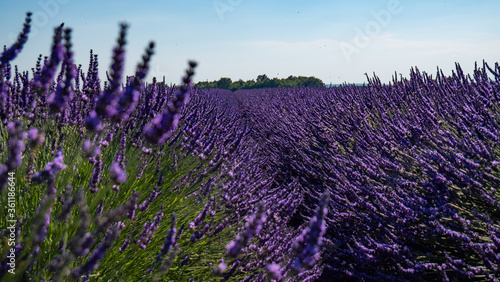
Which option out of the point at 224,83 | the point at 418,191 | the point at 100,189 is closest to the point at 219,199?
the point at 100,189

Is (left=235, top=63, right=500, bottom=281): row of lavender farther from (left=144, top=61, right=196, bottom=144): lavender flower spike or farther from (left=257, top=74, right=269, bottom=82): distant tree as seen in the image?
(left=257, top=74, right=269, bottom=82): distant tree

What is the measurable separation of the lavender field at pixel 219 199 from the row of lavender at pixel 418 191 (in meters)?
0.01

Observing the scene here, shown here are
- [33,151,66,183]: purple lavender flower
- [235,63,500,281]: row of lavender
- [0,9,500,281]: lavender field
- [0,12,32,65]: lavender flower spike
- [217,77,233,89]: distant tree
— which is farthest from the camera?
[217,77,233,89]: distant tree

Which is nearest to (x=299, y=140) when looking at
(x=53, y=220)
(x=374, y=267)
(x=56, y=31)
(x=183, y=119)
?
(x=183, y=119)

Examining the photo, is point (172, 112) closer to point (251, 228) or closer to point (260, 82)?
point (251, 228)

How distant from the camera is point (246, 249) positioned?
2090 millimetres

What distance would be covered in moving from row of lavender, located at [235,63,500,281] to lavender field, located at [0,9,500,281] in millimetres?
13

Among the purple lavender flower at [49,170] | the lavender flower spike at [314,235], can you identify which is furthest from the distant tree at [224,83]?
the lavender flower spike at [314,235]

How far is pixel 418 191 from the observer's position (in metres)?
2.29

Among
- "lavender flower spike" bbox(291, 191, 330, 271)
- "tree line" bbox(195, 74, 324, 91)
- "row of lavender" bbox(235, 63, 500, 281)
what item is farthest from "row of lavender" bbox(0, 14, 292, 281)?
"tree line" bbox(195, 74, 324, 91)

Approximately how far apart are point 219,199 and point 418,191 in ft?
4.05

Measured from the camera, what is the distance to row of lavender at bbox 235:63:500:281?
6.08 ft

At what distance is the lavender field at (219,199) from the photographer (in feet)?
3.79

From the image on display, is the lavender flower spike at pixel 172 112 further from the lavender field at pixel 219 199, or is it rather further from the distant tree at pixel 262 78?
the distant tree at pixel 262 78
